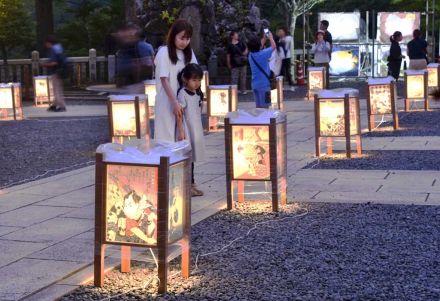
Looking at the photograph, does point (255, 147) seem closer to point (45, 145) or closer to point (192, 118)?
point (192, 118)

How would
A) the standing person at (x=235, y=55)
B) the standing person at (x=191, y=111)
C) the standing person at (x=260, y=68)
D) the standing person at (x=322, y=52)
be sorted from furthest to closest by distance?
1. the standing person at (x=322, y=52)
2. the standing person at (x=235, y=55)
3. the standing person at (x=260, y=68)
4. the standing person at (x=191, y=111)

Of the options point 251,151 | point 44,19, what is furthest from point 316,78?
point 44,19

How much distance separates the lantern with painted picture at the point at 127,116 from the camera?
12648mm

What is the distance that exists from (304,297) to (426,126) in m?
11.4

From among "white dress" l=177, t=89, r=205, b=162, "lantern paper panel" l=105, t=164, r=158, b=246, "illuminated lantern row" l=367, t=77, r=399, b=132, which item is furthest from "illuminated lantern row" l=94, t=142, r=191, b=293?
"illuminated lantern row" l=367, t=77, r=399, b=132

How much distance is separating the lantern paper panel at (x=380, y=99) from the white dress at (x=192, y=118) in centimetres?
669

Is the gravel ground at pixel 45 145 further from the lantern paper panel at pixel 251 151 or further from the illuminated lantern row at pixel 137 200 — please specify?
the illuminated lantern row at pixel 137 200

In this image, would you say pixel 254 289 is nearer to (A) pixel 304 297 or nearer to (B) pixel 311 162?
(A) pixel 304 297

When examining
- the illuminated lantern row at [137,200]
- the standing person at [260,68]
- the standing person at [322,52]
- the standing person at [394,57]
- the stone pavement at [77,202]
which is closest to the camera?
the illuminated lantern row at [137,200]

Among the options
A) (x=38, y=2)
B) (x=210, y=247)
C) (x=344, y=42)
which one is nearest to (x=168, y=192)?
(x=210, y=247)

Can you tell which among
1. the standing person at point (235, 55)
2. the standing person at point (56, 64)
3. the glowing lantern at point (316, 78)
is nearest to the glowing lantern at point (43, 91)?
the standing person at point (56, 64)

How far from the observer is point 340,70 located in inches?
1281

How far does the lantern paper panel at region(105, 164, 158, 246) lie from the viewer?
541cm

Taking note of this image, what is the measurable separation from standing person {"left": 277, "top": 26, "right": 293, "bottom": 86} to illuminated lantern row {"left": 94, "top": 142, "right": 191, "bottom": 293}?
21.3 m
